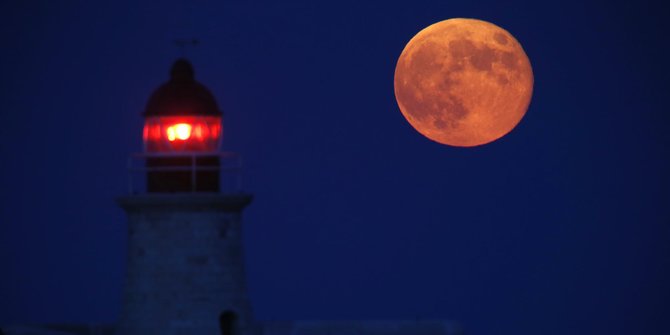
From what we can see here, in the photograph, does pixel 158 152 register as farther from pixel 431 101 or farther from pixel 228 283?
pixel 431 101

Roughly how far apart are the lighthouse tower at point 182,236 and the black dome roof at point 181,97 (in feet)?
0.06

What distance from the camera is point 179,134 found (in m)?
28.3

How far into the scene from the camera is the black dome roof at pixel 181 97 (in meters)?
28.3

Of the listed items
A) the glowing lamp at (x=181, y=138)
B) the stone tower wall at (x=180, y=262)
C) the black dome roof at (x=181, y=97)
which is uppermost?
the black dome roof at (x=181, y=97)

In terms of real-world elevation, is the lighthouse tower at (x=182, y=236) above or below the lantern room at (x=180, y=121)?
below

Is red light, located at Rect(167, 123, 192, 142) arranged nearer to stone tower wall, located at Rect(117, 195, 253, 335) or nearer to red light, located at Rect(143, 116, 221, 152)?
red light, located at Rect(143, 116, 221, 152)

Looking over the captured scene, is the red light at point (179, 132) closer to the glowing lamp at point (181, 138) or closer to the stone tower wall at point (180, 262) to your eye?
the glowing lamp at point (181, 138)

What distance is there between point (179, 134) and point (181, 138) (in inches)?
3.7

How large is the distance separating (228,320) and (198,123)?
12.6 ft

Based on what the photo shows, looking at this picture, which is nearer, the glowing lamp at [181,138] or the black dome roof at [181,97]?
the glowing lamp at [181,138]

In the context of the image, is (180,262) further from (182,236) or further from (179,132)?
(179,132)

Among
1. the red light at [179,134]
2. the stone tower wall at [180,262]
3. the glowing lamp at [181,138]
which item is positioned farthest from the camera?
the red light at [179,134]

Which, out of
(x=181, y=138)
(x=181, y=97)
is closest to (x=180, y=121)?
(x=181, y=138)

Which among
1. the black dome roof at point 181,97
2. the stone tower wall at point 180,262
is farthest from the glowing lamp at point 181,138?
the stone tower wall at point 180,262
